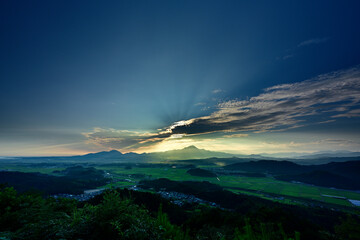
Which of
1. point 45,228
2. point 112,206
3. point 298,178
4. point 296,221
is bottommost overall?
point 298,178

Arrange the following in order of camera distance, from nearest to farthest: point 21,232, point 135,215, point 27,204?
1. point 21,232
2. point 135,215
3. point 27,204

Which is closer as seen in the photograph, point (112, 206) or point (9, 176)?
point (112, 206)

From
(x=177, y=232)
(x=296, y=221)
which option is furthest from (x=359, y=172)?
(x=177, y=232)

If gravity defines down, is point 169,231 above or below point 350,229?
above

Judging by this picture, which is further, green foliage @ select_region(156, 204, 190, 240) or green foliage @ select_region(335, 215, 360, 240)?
green foliage @ select_region(335, 215, 360, 240)

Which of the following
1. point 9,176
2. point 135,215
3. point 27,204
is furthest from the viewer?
point 9,176

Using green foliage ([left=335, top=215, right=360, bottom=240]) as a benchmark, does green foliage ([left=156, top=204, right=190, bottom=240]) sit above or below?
above

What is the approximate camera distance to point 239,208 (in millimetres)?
67375

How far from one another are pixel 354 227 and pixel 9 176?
668 ft

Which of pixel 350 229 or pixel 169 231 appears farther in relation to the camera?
pixel 350 229

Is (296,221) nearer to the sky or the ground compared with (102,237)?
Answer: nearer to the ground

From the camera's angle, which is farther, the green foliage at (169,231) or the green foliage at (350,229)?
the green foliage at (350,229)

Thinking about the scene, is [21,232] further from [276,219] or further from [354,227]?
[276,219]

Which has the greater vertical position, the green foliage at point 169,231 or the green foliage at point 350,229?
the green foliage at point 169,231
